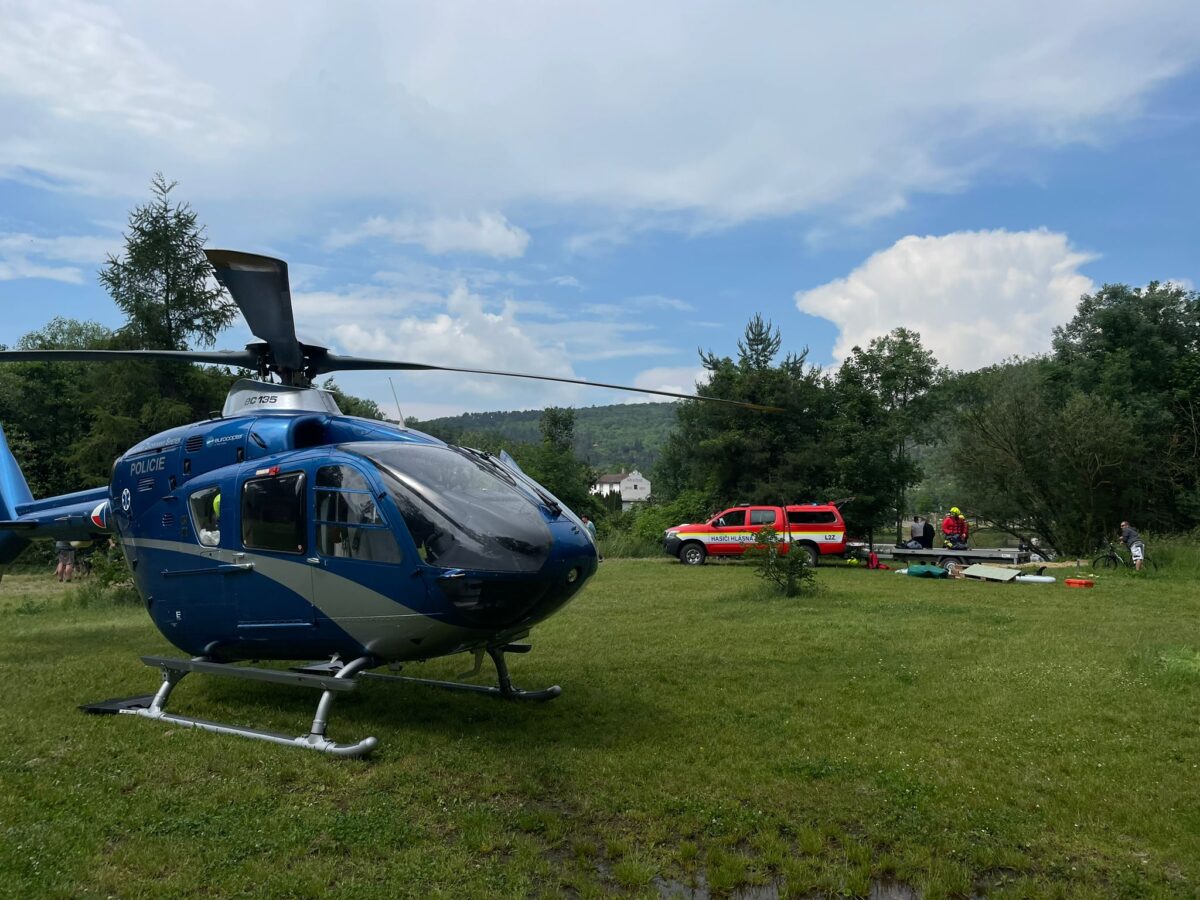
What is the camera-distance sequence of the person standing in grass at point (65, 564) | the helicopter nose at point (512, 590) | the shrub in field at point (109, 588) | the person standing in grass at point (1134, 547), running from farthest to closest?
1. the person standing in grass at point (65, 564)
2. the person standing in grass at point (1134, 547)
3. the shrub in field at point (109, 588)
4. the helicopter nose at point (512, 590)

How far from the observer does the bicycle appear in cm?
1888

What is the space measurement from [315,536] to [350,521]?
0.38 m

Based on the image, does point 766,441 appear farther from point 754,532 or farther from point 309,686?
point 309,686

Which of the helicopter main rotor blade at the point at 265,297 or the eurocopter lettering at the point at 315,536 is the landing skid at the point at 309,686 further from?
the helicopter main rotor blade at the point at 265,297

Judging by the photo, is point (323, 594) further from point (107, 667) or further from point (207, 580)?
point (107, 667)

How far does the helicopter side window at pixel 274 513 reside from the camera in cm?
663

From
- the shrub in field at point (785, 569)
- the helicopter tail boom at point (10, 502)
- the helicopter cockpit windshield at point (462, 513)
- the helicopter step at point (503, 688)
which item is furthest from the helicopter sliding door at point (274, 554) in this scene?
the shrub in field at point (785, 569)

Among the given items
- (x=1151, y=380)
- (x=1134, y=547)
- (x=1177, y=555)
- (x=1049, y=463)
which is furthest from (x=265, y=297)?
(x=1151, y=380)

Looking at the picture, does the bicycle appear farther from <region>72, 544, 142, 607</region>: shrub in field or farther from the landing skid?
<region>72, 544, 142, 607</region>: shrub in field

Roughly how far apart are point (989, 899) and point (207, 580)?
253 inches

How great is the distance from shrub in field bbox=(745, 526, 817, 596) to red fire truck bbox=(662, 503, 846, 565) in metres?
6.99

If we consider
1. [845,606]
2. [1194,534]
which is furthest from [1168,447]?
[845,606]

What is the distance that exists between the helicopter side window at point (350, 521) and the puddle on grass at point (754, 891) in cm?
307

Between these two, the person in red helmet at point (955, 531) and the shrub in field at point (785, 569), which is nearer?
the shrub in field at point (785, 569)
